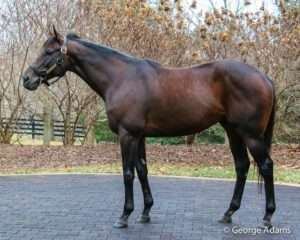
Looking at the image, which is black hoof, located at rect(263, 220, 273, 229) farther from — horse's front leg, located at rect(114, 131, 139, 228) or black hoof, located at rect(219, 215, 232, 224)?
horse's front leg, located at rect(114, 131, 139, 228)

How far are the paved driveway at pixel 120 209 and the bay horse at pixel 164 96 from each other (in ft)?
0.82

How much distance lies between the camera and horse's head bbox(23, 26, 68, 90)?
4.84m

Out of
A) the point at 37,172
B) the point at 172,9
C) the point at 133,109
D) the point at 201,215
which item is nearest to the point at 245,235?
the point at 201,215

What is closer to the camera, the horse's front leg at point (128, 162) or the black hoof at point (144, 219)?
the horse's front leg at point (128, 162)

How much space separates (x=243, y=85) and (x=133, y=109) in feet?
3.49

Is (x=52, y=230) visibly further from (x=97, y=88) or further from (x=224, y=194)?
(x=224, y=194)

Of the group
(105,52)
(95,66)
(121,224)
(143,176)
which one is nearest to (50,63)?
(95,66)

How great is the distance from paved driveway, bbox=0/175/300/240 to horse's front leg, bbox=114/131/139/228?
119 millimetres

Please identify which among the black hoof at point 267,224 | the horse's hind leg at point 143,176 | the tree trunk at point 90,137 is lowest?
the tree trunk at point 90,137

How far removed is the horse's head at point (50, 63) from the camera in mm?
4844

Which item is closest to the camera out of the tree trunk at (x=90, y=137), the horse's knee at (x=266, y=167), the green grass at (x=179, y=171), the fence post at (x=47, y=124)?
the horse's knee at (x=266, y=167)

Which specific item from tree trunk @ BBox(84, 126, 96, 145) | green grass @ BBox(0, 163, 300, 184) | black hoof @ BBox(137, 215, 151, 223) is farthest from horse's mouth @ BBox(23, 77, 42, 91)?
tree trunk @ BBox(84, 126, 96, 145)

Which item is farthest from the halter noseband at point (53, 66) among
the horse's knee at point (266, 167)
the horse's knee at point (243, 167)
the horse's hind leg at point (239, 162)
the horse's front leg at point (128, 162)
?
the horse's knee at point (266, 167)

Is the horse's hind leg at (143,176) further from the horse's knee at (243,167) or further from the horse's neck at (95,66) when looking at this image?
the horse's knee at (243,167)
